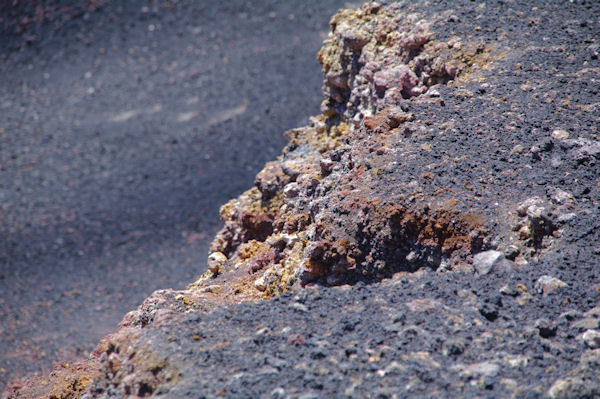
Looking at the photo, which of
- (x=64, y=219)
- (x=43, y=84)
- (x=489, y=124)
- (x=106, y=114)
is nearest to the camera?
(x=489, y=124)

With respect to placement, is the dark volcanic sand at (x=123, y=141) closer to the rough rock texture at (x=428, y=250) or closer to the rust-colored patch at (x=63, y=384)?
the rust-colored patch at (x=63, y=384)

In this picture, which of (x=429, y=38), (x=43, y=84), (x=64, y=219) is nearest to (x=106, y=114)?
(x=43, y=84)

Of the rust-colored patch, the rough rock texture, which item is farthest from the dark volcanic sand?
the rough rock texture

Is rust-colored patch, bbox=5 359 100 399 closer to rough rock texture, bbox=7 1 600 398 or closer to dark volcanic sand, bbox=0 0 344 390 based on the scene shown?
rough rock texture, bbox=7 1 600 398

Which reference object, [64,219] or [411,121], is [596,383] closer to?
[411,121]

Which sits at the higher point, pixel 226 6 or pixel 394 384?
pixel 226 6

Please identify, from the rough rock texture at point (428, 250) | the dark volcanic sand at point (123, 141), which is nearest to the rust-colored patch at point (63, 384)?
the rough rock texture at point (428, 250)

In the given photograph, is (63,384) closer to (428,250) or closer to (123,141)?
(428,250)
